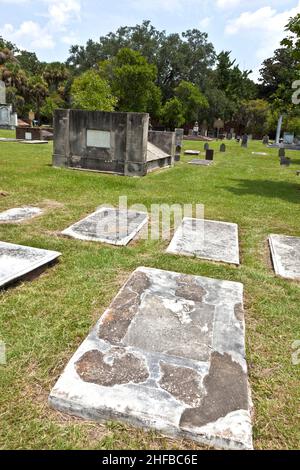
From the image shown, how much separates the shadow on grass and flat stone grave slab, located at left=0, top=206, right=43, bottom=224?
5.44 metres

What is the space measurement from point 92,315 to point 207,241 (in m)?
2.61

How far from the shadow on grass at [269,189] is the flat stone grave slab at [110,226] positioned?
413 cm

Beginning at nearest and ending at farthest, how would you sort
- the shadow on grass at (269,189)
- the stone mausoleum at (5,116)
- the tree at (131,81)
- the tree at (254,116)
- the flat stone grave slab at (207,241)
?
the flat stone grave slab at (207,241), the shadow on grass at (269,189), the stone mausoleum at (5,116), the tree at (131,81), the tree at (254,116)

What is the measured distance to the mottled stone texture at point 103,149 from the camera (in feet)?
35.6

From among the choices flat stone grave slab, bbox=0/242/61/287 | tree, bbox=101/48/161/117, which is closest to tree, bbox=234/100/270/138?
tree, bbox=101/48/161/117

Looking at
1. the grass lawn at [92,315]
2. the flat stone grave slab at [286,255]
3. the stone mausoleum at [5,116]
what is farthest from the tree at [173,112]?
the flat stone grave slab at [286,255]

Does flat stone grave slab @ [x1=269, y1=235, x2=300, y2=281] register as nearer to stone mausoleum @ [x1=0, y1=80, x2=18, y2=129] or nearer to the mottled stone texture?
the mottled stone texture

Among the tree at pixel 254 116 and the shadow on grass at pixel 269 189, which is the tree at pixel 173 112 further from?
the shadow on grass at pixel 269 189

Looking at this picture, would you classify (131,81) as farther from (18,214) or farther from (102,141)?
(18,214)

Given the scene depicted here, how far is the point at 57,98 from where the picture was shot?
46.0 m

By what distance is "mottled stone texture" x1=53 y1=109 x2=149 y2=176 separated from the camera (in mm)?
10852

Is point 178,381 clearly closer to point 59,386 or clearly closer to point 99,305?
point 59,386

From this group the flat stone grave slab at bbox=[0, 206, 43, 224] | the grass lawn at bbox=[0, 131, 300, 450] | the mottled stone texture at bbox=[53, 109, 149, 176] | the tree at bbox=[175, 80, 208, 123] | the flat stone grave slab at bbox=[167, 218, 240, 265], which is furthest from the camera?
the tree at bbox=[175, 80, 208, 123]

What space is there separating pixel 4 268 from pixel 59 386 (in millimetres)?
1830
